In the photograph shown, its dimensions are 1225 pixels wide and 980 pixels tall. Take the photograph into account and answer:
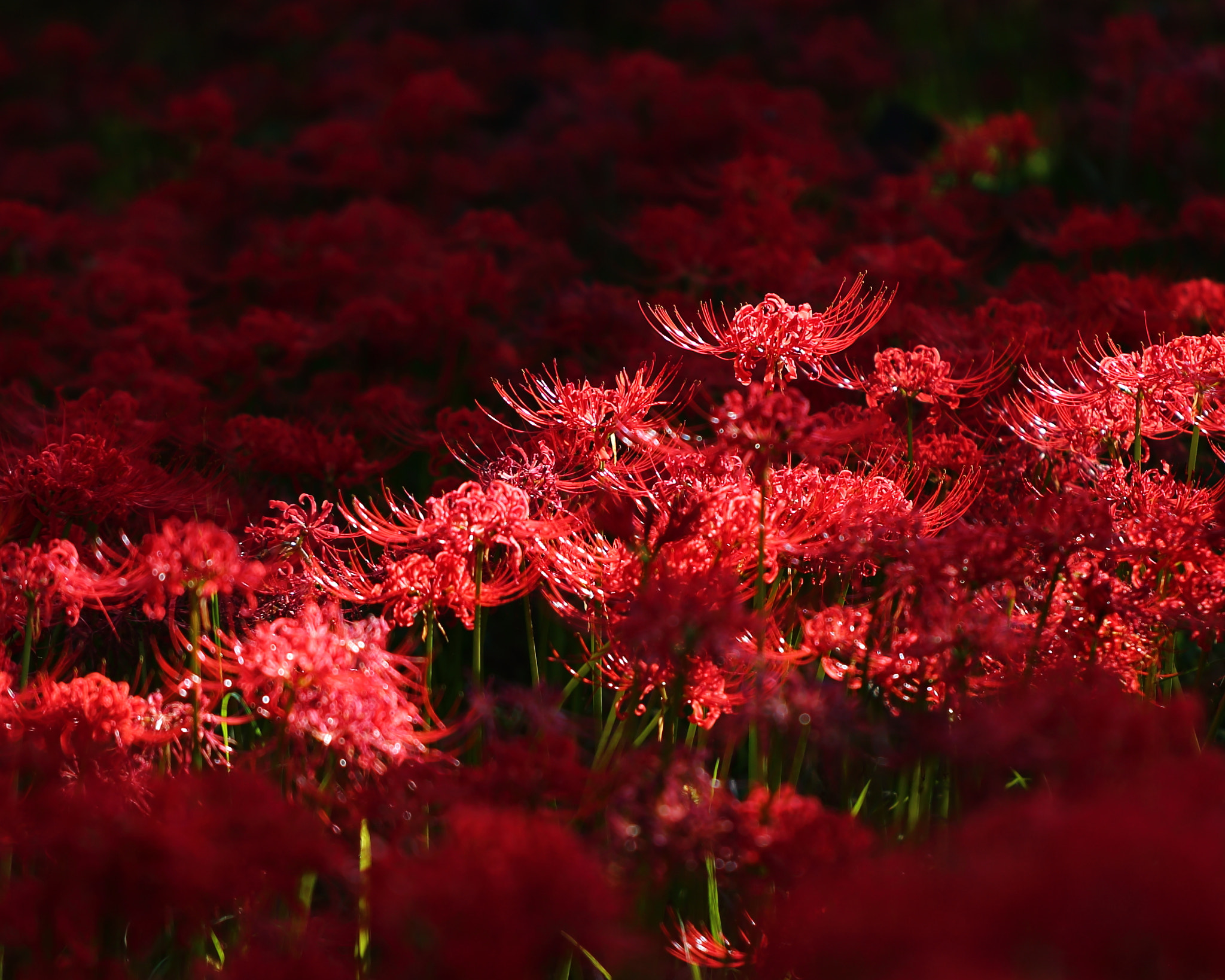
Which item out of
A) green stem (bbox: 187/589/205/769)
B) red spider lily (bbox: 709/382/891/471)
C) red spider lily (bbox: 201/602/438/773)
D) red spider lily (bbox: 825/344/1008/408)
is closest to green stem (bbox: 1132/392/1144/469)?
red spider lily (bbox: 825/344/1008/408)

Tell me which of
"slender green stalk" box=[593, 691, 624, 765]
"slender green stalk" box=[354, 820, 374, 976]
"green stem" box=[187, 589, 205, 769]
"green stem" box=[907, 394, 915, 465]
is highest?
"green stem" box=[907, 394, 915, 465]

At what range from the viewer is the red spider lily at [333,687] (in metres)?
1.26

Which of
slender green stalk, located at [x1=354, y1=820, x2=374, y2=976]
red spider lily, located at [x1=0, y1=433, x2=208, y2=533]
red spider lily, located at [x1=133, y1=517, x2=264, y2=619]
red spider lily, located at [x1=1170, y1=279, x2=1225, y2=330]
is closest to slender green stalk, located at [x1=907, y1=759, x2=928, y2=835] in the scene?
slender green stalk, located at [x1=354, y1=820, x2=374, y2=976]

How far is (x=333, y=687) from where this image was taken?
1.26m

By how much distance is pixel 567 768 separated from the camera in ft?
3.82

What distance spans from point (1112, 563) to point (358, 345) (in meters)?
1.94

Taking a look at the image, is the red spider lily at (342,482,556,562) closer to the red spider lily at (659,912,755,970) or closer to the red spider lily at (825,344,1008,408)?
the red spider lily at (659,912,755,970)

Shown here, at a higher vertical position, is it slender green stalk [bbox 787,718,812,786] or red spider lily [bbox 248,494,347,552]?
red spider lily [bbox 248,494,347,552]

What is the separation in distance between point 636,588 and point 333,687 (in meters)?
0.45

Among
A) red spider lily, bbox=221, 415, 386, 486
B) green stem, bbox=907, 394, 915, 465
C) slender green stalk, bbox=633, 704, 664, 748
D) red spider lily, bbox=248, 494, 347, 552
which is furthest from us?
red spider lily, bbox=221, 415, 386, 486

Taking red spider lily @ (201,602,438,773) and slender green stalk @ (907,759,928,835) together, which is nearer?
red spider lily @ (201,602,438,773)

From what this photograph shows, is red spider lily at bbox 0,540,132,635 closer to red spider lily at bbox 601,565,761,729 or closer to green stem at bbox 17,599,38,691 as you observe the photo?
green stem at bbox 17,599,38,691

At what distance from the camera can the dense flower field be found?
998mm

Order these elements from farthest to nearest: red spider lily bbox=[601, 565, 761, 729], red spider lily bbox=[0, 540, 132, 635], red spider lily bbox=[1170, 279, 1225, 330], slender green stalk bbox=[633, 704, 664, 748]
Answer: red spider lily bbox=[1170, 279, 1225, 330] → slender green stalk bbox=[633, 704, 664, 748] → red spider lily bbox=[0, 540, 132, 635] → red spider lily bbox=[601, 565, 761, 729]
